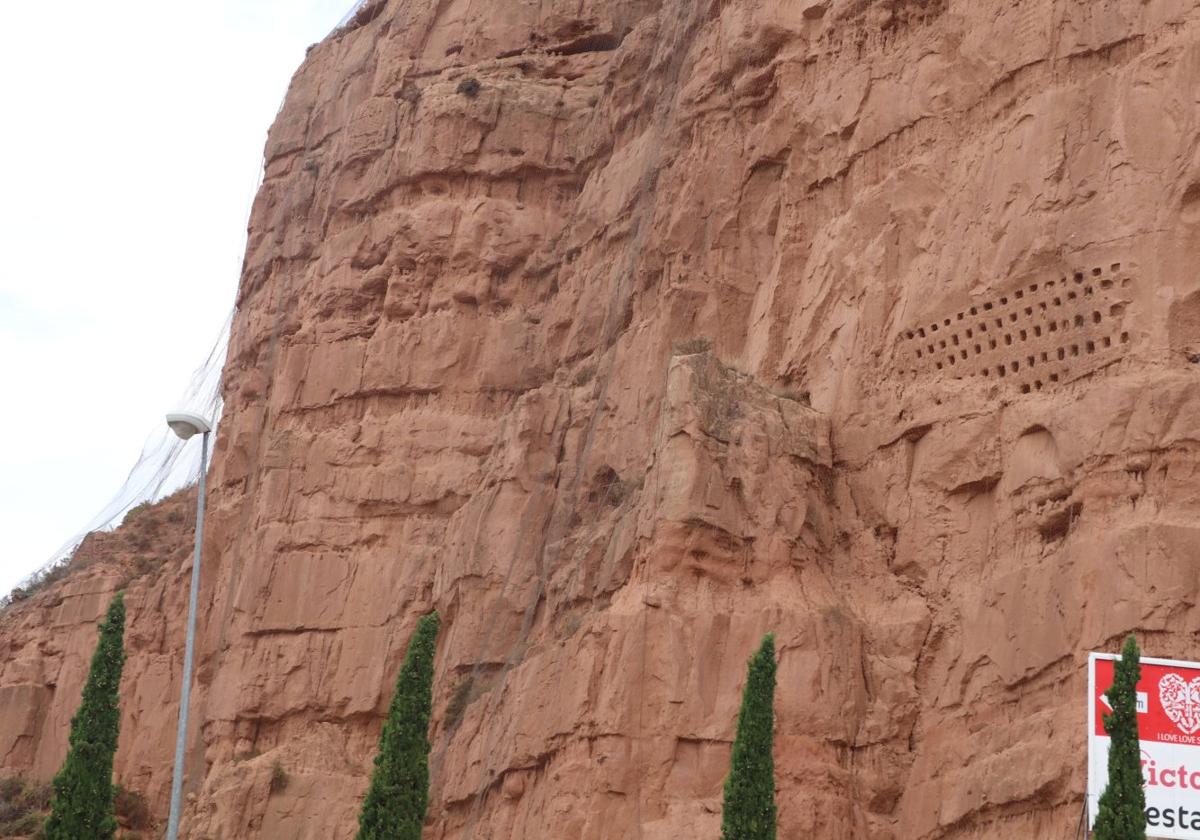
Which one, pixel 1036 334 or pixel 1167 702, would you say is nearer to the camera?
pixel 1167 702

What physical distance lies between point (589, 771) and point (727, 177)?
10.7 meters

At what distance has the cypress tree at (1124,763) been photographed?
18.5 meters

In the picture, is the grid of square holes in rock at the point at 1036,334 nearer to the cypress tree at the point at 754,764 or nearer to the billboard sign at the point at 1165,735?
the billboard sign at the point at 1165,735

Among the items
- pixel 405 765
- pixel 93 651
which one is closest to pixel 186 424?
pixel 405 765

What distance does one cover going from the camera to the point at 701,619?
24781 millimetres

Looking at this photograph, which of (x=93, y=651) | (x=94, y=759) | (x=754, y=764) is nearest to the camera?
(x=754, y=764)

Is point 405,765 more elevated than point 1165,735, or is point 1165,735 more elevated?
point 1165,735

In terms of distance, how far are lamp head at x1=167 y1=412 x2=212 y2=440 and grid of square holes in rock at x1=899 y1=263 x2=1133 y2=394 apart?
965 cm

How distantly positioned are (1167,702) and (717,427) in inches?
298

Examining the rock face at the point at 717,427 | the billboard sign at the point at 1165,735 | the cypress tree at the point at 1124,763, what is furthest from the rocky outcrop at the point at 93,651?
the cypress tree at the point at 1124,763

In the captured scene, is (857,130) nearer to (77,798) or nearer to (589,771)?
(589,771)

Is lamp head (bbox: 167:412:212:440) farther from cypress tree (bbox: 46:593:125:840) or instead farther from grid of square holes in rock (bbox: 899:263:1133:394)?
grid of square holes in rock (bbox: 899:263:1133:394)

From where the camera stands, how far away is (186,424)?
68.2 feet

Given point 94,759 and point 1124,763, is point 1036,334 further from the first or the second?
point 94,759
